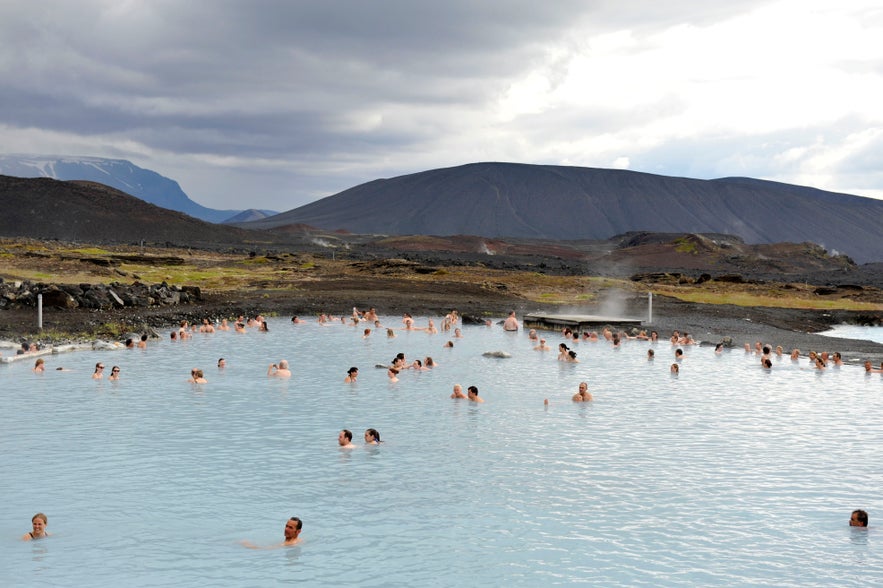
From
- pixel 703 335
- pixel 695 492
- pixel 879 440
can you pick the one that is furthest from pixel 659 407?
pixel 703 335

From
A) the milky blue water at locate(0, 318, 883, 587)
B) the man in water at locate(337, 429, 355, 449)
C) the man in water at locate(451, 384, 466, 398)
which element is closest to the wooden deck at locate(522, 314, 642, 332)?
the milky blue water at locate(0, 318, 883, 587)

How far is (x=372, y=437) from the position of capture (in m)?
16.5

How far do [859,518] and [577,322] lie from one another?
25.1 meters

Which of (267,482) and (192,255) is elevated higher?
(192,255)

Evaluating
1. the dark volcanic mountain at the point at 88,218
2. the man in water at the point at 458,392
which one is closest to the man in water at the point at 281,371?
the man in water at the point at 458,392

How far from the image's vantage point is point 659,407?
69.6 ft

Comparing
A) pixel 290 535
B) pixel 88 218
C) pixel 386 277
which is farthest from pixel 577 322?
pixel 88 218

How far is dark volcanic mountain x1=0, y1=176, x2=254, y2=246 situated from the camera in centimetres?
13975

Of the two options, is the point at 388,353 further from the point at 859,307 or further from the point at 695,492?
the point at 859,307

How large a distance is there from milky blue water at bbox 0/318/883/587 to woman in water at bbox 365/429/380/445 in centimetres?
39

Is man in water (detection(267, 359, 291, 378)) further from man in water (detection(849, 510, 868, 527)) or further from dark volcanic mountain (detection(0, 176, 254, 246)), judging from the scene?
dark volcanic mountain (detection(0, 176, 254, 246))

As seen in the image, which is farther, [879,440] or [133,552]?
[879,440]

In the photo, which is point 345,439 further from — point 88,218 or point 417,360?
point 88,218

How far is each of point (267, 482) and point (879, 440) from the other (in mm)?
12973
